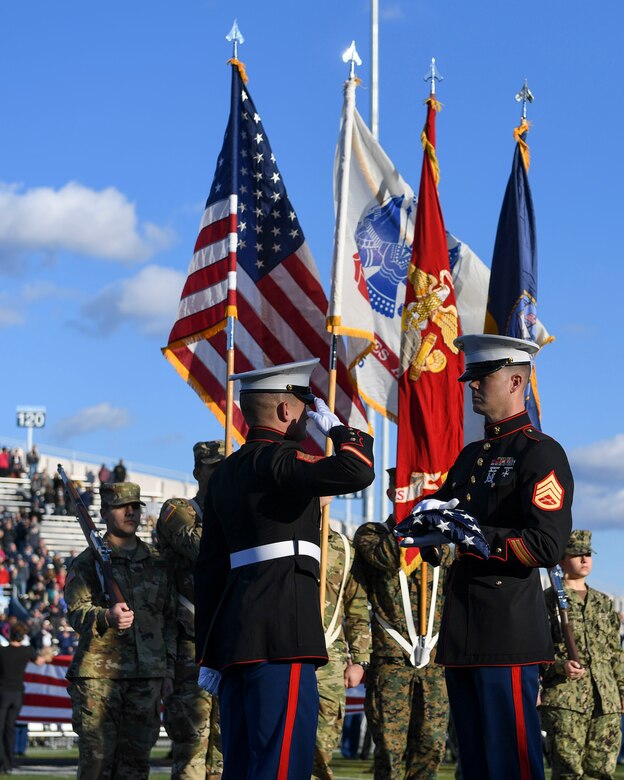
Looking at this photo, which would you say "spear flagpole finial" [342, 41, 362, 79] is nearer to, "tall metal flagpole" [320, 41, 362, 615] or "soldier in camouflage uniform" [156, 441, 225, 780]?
"tall metal flagpole" [320, 41, 362, 615]

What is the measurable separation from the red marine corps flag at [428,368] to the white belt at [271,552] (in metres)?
3.82

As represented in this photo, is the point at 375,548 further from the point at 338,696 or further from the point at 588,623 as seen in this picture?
the point at 588,623

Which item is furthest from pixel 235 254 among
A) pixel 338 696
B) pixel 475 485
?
pixel 475 485

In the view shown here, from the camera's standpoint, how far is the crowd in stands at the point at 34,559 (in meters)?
25.1

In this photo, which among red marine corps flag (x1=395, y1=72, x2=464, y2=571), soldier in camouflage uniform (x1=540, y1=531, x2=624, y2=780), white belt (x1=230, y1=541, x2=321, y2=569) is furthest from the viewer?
red marine corps flag (x1=395, y1=72, x2=464, y2=571)

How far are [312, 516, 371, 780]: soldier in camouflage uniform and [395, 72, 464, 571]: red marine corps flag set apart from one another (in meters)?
0.78

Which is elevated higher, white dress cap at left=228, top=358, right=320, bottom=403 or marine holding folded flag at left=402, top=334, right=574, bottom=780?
white dress cap at left=228, top=358, right=320, bottom=403

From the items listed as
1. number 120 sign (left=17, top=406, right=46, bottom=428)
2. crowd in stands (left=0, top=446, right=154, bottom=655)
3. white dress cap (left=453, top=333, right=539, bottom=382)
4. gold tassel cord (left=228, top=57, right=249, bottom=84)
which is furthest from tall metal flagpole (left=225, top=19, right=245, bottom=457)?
number 120 sign (left=17, top=406, right=46, bottom=428)

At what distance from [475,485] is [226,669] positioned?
4.16 feet

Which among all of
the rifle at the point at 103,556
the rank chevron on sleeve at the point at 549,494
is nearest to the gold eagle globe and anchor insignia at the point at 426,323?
the rifle at the point at 103,556

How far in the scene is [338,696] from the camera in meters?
8.35

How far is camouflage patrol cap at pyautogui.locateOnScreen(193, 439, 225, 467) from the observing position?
8516 millimetres

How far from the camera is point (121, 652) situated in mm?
8281

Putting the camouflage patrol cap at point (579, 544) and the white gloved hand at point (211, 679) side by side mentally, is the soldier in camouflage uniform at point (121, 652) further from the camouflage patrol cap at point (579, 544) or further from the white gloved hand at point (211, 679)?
the camouflage patrol cap at point (579, 544)
